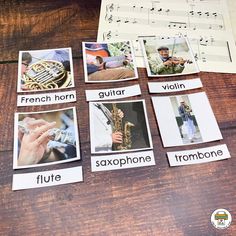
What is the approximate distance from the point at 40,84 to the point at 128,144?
0.73 feet

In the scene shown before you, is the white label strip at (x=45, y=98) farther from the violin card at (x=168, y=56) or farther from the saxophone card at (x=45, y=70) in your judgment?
the violin card at (x=168, y=56)

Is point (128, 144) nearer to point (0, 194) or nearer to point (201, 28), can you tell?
point (0, 194)

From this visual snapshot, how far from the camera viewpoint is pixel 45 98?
668 mm

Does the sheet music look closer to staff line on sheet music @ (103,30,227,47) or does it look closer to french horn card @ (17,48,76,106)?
staff line on sheet music @ (103,30,227,47)

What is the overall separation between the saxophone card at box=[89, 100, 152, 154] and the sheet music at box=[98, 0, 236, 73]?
0.43 feet

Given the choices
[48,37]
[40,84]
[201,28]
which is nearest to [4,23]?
[48,37]

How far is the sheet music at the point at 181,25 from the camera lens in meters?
0.77

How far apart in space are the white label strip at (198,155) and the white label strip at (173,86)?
0.15 m

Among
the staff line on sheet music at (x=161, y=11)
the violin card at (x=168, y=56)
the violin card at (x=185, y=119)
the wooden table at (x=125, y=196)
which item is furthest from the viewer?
the staff line on sheet music at (x=161, y=11)

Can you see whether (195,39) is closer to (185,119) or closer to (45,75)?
(185,119)

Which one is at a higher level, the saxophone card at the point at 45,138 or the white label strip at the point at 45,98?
the white label strip at the point at 45,98

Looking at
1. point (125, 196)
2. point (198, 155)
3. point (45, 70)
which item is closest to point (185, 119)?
point (198, 155)

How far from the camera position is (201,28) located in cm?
82

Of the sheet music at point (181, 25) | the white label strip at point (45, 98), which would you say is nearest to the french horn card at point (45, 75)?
the white label strip at point (45, 98)
